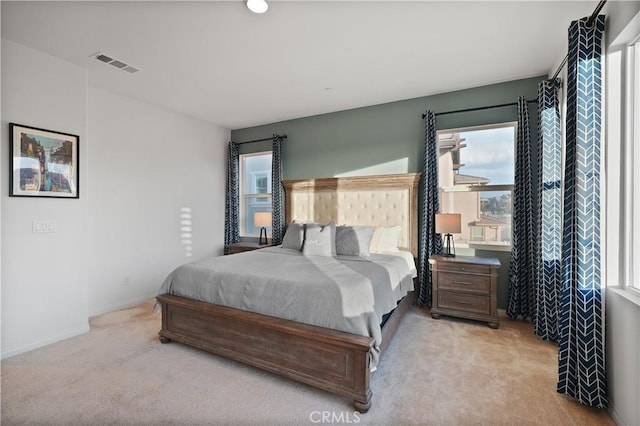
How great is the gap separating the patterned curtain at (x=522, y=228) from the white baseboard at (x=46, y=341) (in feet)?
15.4

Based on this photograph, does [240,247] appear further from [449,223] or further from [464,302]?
[464,302]

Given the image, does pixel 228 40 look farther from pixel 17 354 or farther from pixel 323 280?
pixel 17 354

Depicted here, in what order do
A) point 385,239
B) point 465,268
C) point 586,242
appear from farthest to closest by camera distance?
point 385,239
point 465,268
point 586,242

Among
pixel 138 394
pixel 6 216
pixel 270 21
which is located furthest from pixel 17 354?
pixel 270 21

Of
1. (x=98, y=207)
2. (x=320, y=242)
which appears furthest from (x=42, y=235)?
(x=320, y=242)

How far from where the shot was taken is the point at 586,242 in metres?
1.90

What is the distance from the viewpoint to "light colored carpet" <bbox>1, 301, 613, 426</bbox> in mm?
1815

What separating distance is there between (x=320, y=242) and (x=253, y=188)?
8.34ft

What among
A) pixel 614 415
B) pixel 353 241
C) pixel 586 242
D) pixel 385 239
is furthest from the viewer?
pixel 385 239

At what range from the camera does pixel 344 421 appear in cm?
179

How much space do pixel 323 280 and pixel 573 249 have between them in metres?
1.76

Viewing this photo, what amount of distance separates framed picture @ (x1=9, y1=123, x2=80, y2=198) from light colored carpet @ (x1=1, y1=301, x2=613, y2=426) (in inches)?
58.5

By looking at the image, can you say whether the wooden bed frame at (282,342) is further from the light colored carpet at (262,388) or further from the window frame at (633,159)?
the window frame at (633,159)

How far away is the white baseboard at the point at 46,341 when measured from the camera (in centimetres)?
257
